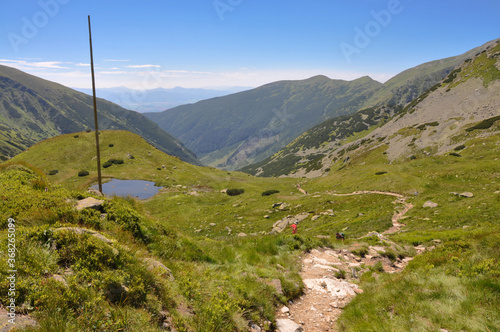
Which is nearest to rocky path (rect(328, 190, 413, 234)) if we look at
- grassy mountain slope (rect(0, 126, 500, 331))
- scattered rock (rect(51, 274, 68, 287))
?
grassy mountain slope (rect(0, 126, 500, 331))

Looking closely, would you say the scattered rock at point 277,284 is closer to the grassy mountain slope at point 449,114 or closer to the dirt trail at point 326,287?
the dirt trail at point 326,287

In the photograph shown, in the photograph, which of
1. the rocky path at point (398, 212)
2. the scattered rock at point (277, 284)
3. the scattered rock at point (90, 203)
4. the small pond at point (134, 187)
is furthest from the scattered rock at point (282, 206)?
→ the scattered rock at point (90, 203)

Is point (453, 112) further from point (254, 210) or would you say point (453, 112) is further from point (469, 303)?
point (469, 303)

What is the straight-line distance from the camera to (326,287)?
34.8 ft

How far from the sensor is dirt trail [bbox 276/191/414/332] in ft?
26.4

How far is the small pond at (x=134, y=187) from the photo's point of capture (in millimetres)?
49819

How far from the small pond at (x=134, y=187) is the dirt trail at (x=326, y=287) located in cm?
4443

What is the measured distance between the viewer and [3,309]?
14.6ft

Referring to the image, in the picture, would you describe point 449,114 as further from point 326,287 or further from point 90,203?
point 90,203

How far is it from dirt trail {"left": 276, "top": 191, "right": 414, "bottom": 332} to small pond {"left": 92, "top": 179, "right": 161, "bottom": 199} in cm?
4443

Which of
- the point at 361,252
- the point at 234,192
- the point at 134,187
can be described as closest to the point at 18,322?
the point at 361,252

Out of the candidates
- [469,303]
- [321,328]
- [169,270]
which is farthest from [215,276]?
[469,303]

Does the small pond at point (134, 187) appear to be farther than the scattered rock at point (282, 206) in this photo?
Yes

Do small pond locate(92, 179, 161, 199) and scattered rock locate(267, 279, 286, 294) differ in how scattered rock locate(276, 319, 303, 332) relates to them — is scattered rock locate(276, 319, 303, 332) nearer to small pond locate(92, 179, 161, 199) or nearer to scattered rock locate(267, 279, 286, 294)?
scattered rock locate(267, 279, 286, 294)
